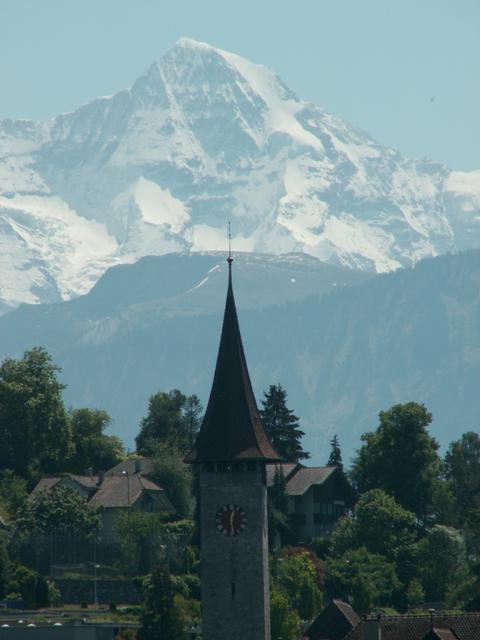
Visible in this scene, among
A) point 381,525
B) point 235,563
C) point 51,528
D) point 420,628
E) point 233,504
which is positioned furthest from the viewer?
point 381,525

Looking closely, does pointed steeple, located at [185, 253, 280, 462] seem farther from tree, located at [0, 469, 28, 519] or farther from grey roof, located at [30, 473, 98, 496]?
grey roof, located at [30, 473, 98, 496]

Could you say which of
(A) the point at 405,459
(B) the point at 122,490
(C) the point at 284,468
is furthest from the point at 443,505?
(B) the point at 122,490

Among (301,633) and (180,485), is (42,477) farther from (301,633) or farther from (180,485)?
(301,633)

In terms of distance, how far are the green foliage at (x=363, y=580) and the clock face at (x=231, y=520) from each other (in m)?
37.3

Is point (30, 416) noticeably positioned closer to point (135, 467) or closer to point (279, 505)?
point (135, 467)

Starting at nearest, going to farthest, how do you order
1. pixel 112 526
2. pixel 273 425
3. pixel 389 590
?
1. pixel 389 590
2. pixel 112 526
3. pixel 273 425

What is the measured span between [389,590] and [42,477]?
2927 centimetres

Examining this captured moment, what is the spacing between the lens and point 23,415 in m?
160

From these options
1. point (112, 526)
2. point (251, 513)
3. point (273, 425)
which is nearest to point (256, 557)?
point (251, 513)

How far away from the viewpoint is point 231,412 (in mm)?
108062

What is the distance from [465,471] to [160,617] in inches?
2466

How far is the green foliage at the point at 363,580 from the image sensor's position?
14325cm

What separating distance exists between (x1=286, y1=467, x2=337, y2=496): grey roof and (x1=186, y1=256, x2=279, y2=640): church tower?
59.4m

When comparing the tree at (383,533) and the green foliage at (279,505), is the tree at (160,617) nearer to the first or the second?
the tree at (383,533)
